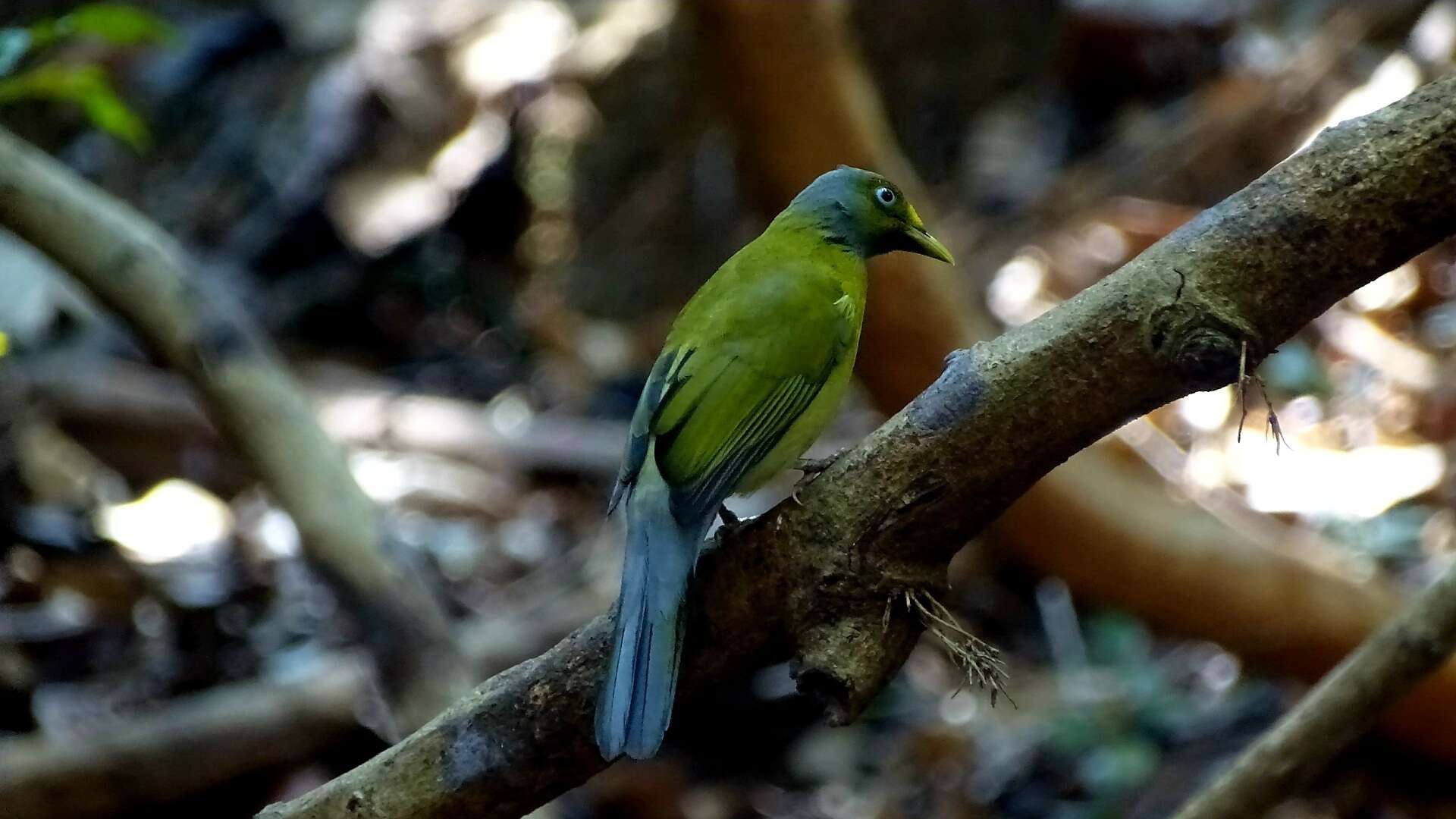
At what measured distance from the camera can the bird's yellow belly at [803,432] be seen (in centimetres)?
261

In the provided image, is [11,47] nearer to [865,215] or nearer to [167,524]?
[865,215]

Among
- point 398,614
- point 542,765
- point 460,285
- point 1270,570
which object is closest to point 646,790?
point 398,614

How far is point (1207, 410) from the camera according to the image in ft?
19.9

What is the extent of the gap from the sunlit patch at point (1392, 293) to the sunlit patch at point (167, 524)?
5.09 metres

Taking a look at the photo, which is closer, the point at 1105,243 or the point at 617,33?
the point at 1105,243

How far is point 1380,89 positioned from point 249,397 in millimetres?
5587

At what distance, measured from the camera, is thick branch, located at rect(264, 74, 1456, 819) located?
178 centimetres

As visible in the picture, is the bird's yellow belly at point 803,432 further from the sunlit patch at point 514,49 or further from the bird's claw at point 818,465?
the sunlit patch at point 514,49

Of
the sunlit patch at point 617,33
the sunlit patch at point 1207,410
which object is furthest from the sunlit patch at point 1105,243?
the sunlit patch at point 617,33

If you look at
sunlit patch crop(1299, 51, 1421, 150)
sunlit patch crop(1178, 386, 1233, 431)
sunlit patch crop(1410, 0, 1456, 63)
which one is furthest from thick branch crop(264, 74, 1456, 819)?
sunlit patch crop(1410, 0, 1456, 63)

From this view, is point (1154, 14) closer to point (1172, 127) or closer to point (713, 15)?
point (1172, 127)

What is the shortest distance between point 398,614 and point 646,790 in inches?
52.9

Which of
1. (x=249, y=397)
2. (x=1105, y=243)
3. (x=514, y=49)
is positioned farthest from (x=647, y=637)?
(x=514, y=49)

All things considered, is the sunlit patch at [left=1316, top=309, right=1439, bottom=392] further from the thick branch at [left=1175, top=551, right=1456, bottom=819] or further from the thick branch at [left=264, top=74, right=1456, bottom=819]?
the thick branch at [left=264, top=74, right=1456, bottom=819]
